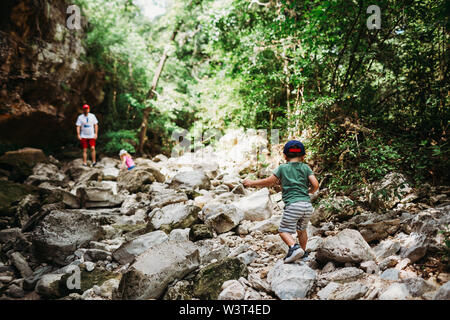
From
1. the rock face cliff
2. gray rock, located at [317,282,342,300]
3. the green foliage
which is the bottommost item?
gray rock, located at [317,282,342,300]

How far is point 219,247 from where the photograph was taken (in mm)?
3617

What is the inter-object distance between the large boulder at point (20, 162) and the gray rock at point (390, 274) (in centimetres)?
797

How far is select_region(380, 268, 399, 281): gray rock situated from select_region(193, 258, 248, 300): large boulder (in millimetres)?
1287

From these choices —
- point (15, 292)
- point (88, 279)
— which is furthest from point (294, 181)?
point (15, 292)

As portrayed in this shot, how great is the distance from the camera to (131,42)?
37.6 ft

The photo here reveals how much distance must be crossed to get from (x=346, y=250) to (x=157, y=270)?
192cm

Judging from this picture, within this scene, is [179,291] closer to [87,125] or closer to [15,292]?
[15,292]

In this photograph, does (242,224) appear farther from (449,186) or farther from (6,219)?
(6,219)

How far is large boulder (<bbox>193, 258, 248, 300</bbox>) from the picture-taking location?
2527 mm

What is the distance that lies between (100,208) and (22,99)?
5.32 m

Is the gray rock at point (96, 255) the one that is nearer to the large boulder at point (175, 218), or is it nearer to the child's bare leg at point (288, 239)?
the large boulder at point (175, 218)

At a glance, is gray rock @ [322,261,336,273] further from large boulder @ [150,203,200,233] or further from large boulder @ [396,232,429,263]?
large boulder @ [150,203,200,233]

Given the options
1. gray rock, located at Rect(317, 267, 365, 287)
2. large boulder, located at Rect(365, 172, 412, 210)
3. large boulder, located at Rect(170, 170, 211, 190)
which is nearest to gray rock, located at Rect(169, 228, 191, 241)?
gray rock, located at Rect(317, 267, 365, 287)
